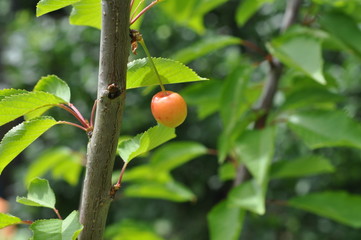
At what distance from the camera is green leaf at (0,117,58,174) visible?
2.05 ft

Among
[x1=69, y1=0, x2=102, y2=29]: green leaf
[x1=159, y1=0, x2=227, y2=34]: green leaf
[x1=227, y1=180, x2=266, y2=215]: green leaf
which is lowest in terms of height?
[x1=227, y1=180, x2=266, y2=215]: green leaf

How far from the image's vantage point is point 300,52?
1227 mm

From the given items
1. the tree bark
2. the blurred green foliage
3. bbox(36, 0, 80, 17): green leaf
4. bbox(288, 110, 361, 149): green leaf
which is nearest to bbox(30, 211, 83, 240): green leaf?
the tree bark

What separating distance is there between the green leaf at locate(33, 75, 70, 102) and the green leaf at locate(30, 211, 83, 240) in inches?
6.0

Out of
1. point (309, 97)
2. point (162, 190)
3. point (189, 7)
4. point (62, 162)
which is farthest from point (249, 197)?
point (62, 162)

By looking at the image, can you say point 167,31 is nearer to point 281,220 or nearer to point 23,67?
point 23,67

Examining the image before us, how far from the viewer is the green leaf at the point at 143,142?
0.65 m

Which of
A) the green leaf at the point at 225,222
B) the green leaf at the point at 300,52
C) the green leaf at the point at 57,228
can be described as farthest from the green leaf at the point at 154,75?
the green leaf at the point at 225,222

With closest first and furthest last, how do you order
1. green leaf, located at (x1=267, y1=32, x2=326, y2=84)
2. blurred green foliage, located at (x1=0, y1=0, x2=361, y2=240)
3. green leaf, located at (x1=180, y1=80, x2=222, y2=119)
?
green leaf, located at (x1=267, y1=32, x2=326, y2=84)
green leaf, located at (x1=180, y1=80, x2=222, y2=119)
blurred green foliage, located at (x1=0, y1=0, x2=361, y2=240)

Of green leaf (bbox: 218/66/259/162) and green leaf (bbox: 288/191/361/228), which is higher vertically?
green leaf (bbox: 218/66/259/162)

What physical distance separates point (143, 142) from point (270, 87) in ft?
2.69

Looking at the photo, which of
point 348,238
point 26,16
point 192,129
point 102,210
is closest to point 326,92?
point 102,210

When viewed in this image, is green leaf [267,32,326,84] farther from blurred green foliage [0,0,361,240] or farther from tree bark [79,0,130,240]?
tree bark [79,0,130,240]

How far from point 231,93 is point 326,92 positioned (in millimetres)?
283
